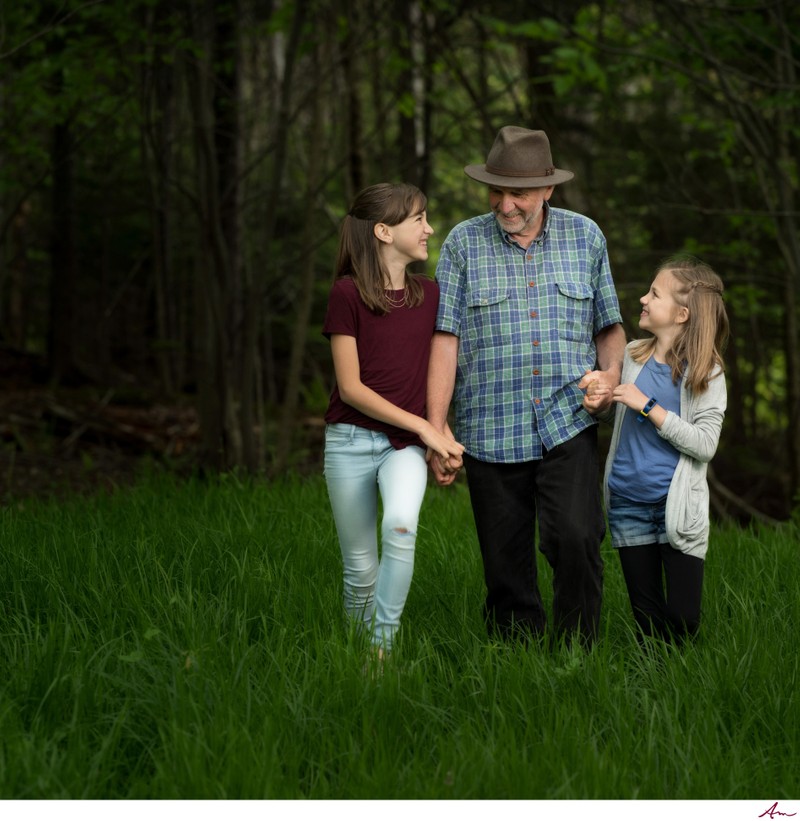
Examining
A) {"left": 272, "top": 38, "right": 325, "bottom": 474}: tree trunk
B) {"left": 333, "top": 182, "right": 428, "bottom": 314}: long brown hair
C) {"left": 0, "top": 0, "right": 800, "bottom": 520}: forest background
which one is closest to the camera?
{"left": 333, "top": 182, "right": 428, "bottom": 314}: long brown hair

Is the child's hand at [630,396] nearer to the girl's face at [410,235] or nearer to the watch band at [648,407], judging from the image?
the watch band at [648,407]

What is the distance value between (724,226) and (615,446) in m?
10.1

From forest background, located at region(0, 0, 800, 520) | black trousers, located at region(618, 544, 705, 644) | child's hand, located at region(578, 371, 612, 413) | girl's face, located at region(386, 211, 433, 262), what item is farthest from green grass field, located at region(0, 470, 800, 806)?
forest background, located at region(0, 0, 800, 520)

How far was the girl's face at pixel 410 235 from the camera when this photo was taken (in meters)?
3.64

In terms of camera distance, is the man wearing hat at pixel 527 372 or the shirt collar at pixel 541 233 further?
the shirt collar at pixel 541 233

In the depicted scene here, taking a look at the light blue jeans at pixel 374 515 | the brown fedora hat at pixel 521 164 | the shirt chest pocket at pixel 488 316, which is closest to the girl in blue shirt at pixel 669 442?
the shirt chest pocket at pixel 488 316

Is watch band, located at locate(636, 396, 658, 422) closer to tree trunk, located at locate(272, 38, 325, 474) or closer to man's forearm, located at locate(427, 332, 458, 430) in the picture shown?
man's forearm, located at locate(427, 332, 458, 430)

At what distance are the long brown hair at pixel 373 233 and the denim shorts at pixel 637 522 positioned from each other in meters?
1.04

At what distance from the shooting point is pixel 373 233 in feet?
12.0

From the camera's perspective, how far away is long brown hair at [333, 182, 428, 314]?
3.62 m

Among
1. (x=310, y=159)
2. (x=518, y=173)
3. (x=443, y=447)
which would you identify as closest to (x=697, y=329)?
(x=518, y=173)

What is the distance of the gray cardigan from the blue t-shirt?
47 millimetres

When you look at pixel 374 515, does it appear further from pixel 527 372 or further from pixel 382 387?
pixel 527 372
